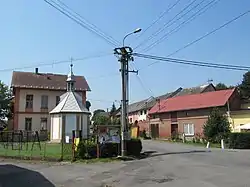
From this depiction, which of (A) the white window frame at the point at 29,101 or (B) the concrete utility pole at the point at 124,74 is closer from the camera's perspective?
(B) the concrete utility pole at the point at 124,74

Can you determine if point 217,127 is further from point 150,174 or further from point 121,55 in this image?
point 150,174

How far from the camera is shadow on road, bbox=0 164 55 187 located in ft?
46.7

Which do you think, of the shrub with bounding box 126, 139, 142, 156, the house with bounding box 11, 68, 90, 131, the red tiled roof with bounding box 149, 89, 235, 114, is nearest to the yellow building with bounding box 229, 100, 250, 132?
the red tiled roof with bounding box 149, 89, 235, 114

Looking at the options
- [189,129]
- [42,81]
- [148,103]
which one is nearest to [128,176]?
[189,129]

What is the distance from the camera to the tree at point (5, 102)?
182 ft

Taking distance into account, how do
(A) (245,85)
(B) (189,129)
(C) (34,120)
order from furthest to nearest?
(A) (245,85)
(C) (34,120)
(B) (189,129)

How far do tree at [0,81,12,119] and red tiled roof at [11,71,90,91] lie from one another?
243 centimetres

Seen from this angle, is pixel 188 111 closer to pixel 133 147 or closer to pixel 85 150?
pixel 133 147

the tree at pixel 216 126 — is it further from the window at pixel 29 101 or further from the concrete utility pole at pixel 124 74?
the window at pixel 29 101

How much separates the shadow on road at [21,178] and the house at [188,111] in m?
33.1

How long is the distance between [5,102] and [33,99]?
15.6 feet

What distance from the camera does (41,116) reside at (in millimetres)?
54562

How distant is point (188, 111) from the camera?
5238cm

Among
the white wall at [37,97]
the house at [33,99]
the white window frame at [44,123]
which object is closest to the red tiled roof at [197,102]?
the house at [33,99]
